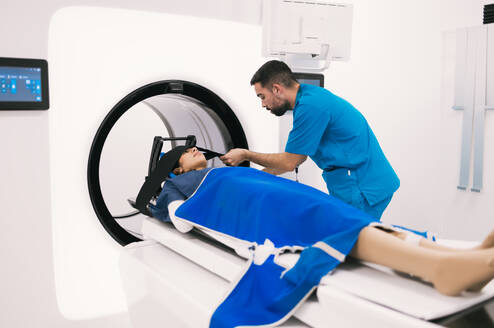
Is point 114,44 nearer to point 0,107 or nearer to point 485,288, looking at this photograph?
point 0,107

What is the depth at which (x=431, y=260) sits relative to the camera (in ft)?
3.42

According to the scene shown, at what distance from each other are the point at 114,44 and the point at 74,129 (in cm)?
38

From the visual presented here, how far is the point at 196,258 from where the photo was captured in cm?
152

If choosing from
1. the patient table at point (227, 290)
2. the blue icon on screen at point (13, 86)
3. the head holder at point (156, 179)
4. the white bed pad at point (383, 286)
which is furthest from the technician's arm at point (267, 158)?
the blue icon on screen at point (13, 86)

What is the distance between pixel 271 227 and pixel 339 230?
0.74ft

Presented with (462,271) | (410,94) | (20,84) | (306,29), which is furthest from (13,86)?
(410,94)

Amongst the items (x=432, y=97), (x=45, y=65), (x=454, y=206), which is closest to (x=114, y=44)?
(x=45, y=65)

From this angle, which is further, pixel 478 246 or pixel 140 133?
pixel 140 133

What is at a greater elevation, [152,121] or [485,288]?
[152,121]

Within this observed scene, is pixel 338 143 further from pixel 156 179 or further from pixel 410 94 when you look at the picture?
pixel 410 94

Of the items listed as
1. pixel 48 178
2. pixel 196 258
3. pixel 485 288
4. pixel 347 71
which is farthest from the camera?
pixel 347 71

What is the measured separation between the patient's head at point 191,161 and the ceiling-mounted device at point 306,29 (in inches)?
21.8

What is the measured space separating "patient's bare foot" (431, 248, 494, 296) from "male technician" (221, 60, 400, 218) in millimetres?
935

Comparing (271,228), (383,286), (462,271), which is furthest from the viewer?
(271,228)
